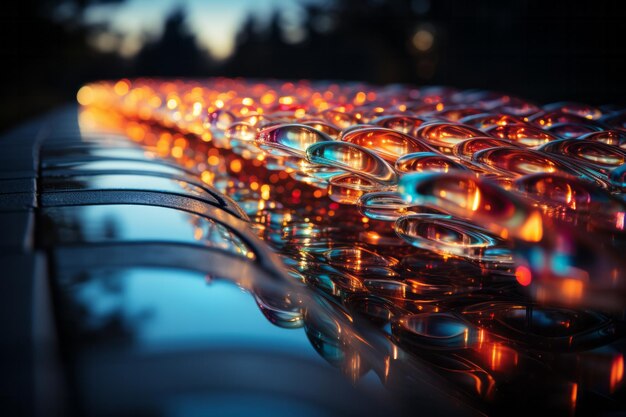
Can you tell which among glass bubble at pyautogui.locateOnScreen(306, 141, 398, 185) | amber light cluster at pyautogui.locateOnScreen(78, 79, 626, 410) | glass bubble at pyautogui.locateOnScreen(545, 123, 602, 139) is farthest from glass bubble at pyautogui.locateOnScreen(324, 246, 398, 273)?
glass bubble at pyautogui.locateOnScreen(545, 123, 602, 139)

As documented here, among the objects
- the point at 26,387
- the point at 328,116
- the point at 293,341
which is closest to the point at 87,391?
the point at 26,387

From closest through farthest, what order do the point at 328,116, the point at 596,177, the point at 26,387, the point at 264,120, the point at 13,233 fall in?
the point at 26,387
the point at 13,233
the point at 596,177
the point at 264,120
the point at 328,116

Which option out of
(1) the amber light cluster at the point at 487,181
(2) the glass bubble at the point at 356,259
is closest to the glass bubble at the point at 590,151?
(1) the amber light cluster at the point at 487,181

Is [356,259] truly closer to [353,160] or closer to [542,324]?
[353,160]

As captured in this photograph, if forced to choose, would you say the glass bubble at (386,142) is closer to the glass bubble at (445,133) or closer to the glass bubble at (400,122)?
the glass bubble at (445,133)

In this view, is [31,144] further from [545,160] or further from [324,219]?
[545,160]

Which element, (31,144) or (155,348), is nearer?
(155,348)

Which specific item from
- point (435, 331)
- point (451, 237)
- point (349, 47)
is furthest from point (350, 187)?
point (349, 47)

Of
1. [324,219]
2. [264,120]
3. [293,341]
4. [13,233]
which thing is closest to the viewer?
[293,341]
